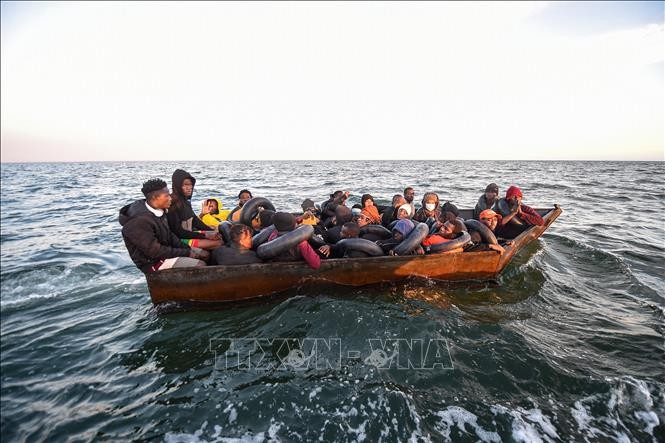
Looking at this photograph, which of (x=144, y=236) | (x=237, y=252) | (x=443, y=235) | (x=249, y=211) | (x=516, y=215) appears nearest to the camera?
(x=144, y=236)

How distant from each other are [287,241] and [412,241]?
2661 mm

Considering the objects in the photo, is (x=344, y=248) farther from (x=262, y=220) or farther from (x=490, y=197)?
(x=490, y=197)

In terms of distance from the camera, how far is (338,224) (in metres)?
8.45

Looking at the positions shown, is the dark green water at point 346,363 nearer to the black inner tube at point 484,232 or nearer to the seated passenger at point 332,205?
the black inner tube at point 484,232

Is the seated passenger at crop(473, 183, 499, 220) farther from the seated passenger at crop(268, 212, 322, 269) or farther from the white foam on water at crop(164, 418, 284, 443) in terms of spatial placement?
the white foam on water at crop(164, 418, 284, 443)

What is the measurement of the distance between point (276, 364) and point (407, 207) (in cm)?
514

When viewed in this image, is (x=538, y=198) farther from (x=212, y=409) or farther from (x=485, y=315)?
(x=212, y=409)

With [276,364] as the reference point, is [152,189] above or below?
above

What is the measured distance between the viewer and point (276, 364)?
5047 millimetres

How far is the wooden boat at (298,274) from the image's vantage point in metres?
6.06

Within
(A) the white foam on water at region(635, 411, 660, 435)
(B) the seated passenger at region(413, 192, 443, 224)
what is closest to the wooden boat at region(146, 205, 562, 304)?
(B) the seated passenger at region(413, 192, 443, 224)

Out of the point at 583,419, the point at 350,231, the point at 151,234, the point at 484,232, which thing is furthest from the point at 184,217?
the point at 583,419

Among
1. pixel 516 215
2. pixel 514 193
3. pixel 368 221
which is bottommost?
pixel 368 221

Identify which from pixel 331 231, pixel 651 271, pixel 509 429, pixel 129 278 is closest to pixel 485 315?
pixel 509 429
